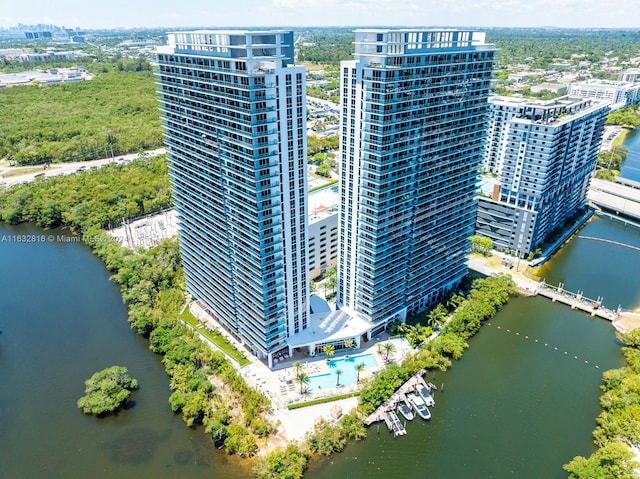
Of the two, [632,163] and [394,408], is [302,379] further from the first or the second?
[632,163]

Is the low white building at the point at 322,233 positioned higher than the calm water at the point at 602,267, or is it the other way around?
the low white building at the point at 322,233

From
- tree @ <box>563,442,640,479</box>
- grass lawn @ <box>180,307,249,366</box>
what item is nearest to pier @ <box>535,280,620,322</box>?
tree @ <box>563,442,640,479</box>

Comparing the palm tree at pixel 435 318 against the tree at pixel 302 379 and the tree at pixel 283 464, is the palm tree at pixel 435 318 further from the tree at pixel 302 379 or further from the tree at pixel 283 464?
the tree at pixel 283 464

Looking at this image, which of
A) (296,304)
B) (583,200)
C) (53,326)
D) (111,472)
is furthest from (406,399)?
(583,200)

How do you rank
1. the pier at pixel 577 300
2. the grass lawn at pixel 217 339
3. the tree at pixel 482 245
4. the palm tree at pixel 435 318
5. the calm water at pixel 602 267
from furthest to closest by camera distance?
1. the tree at pixel 482 245
2. the calm water at pixel 602 267
3. the pier at pixel 577 300
4. the palm tree at pixel 435 318
5. the grass lawn at pixel 217 339

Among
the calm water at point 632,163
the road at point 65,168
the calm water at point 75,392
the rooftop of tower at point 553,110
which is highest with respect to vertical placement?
the rooftop of tower at point 553,110

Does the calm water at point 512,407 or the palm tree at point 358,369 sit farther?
the palm tree at point 358,369

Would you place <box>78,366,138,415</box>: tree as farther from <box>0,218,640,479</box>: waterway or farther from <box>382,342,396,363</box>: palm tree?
<box>382,342,396,363</box>: palm tree

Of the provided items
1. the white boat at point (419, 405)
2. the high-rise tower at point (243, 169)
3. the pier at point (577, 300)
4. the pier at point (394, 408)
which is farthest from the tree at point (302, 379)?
the pier at point (577, 300)
